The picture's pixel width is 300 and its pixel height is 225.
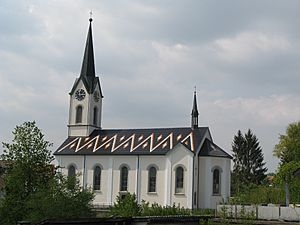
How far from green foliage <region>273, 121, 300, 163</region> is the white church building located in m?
14.9

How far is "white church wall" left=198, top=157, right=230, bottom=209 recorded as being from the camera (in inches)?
1935

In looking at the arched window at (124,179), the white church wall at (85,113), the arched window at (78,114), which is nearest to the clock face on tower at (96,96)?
the white church wall at (85,113)

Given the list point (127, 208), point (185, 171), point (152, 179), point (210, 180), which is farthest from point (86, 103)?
point (127, 208)

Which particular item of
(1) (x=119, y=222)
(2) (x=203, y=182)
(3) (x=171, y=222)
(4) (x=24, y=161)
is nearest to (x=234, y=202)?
(3) (x=171, y=222)

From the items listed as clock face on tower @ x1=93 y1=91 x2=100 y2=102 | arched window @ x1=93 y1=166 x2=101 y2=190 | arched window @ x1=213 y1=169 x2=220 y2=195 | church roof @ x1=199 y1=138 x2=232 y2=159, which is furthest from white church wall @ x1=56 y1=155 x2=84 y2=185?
arched window @ x1=213 y1=169 x2=220 y2=195

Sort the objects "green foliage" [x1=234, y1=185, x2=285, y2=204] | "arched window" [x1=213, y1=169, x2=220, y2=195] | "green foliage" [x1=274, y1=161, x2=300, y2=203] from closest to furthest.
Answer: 1. "green foliage" [x1=274, y1=161, x2=300, y2=203]
2. "green foliage" [x1=234, y1=185, x2=285, y2=204]
3. "arched window" [x1=213, y1=169, x2=220, y2=195]

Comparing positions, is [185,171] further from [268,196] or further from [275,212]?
[275,212]

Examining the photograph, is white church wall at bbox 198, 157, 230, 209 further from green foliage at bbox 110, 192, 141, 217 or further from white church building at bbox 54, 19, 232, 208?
green foliage at bbox 110, 192, 141, 217

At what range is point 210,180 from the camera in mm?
49250

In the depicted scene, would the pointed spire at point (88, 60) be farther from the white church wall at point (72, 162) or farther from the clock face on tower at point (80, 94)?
the white church wall at point (72, 162)

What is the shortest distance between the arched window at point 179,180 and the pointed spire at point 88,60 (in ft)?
58.6

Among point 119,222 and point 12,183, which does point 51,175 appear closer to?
point 12,183

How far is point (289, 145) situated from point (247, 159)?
11076 millimetres

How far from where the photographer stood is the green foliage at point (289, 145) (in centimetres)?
6203
